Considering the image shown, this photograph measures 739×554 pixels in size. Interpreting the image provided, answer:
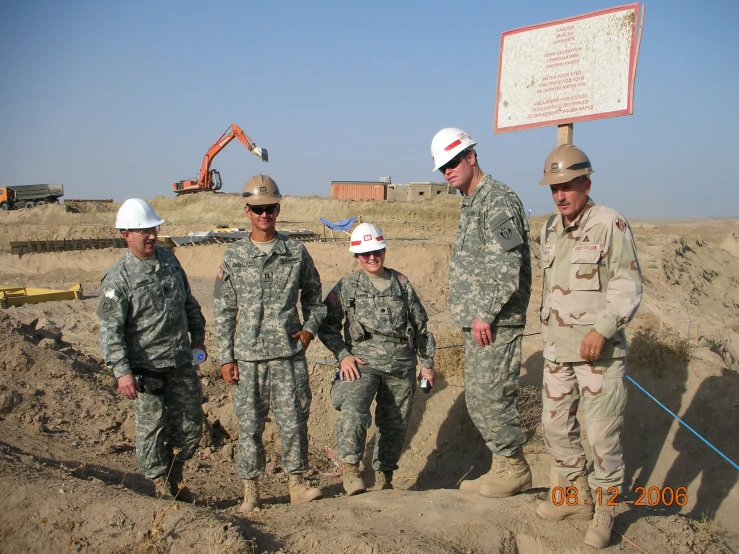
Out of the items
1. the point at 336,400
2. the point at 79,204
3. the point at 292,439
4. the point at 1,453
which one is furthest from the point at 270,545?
the point at 79,204

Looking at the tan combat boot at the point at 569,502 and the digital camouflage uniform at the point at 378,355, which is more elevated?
the digital camouflage uniform at the point at 378,355

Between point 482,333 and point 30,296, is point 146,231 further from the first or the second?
point 30,296

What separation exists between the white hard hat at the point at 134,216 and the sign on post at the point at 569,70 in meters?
3.12

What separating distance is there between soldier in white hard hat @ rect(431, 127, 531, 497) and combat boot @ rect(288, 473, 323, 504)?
1.10 meters

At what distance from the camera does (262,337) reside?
4.13m

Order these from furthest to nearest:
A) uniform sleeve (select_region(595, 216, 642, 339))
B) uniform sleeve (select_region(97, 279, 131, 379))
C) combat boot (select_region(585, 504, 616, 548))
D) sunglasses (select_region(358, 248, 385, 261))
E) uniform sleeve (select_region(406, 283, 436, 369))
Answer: uniform sleeve (select_region(406, 283, 436, 369)) → sunglasses (select_region(358, 248, 385, 261)) → uniform sleeve (select_region(97, 279, 131, 379)) → combat boot (select_region(585, 504, 616, 548)) → uniform sleeve (select_region(595, 216, 642, 339))

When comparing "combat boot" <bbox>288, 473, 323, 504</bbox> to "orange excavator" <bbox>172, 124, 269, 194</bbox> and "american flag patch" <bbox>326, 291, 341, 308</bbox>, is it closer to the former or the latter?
"american flag patch" <bbox>326, 291, 341, 308</bbox>

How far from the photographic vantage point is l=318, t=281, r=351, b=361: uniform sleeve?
455 centimetres

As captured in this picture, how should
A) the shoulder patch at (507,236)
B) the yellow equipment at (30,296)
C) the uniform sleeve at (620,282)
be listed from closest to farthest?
the uniform sleeve at (620,282) → the shoulder patch at (507,236) → the yellow equipment at (30,296)

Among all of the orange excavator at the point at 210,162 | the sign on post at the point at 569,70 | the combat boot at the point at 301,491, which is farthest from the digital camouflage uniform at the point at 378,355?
the orange excavator at the point at 210,162

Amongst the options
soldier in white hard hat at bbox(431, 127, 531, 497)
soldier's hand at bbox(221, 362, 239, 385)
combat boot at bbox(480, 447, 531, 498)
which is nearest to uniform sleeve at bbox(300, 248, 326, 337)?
soldier's hand at bbox(221, 362, 239, 385)

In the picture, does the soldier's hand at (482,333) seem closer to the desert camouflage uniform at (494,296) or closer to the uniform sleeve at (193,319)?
the desert camouflage uniform at (494,296)

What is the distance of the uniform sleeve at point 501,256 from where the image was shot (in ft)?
12.3

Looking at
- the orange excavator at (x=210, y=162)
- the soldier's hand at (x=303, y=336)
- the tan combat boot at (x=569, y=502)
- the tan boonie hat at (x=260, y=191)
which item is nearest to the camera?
the tan combat boot at (x=569, y=502)
